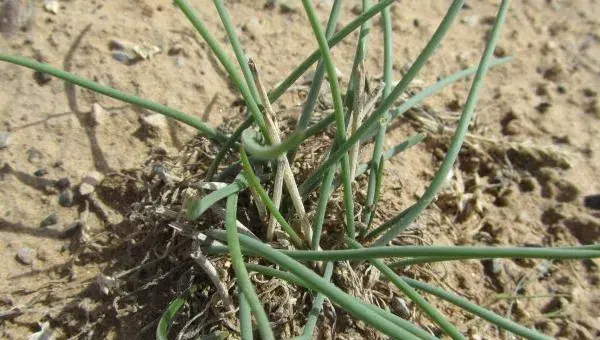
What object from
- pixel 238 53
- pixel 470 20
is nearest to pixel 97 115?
pixel 238 53

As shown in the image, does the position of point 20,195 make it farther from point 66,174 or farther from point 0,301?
point 0,301

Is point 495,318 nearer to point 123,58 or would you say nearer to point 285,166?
point 285,166

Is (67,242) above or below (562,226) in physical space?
below

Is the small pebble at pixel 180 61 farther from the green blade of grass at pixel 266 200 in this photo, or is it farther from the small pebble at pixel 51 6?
the green blade of grass at pixel 266 200

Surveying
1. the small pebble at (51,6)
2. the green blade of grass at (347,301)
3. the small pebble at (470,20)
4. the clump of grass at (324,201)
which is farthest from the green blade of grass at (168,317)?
the small pebble at (470,20)

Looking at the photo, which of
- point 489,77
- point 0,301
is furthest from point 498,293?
point 0,301

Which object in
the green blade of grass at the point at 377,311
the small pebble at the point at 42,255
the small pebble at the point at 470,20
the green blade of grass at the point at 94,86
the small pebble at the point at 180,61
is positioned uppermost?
the small pebble at the point at 470,20
